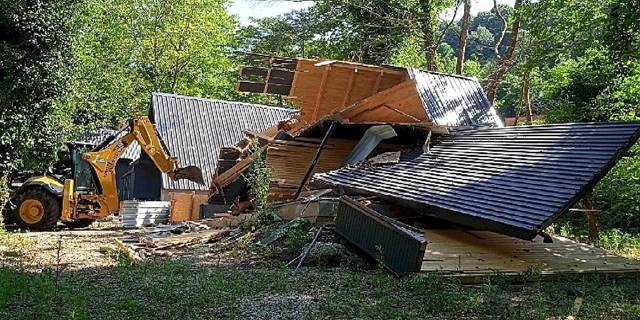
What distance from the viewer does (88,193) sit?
1917 cm

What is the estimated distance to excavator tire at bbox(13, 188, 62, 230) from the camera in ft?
58.3

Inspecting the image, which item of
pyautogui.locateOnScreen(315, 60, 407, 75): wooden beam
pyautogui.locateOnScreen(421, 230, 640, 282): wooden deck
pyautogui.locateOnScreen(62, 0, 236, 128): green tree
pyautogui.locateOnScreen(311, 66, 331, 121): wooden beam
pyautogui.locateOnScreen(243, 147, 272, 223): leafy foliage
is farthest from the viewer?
pyautogui.locateOnScreen(62, 0, 236, 128): green tree

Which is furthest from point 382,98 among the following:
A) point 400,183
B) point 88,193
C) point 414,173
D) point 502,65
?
point 88,193

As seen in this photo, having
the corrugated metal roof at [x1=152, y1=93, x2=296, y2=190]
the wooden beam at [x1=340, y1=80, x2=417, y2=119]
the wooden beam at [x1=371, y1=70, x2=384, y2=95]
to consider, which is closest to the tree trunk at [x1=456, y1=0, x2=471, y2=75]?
the wooden beam at [x1=371, y1=70, x2=384, y2=95]

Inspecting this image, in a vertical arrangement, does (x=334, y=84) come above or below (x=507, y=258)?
above

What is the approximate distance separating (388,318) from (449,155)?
6.62 m

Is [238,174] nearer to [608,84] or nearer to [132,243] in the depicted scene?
[132,243]

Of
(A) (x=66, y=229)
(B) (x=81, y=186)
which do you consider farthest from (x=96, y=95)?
(A) (x=66, y=229)

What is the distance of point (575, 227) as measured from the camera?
19031 millimetres

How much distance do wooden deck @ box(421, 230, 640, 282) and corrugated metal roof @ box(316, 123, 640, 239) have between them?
0.65 meters

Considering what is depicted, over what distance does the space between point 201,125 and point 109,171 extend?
22.7 ft

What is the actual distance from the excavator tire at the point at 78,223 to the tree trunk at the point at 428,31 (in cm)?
1423

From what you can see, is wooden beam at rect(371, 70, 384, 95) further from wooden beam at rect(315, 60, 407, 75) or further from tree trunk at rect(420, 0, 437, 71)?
tree trunk at rect(420, 0, 437, 71)

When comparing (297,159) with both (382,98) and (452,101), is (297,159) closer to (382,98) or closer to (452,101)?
(382,98)
